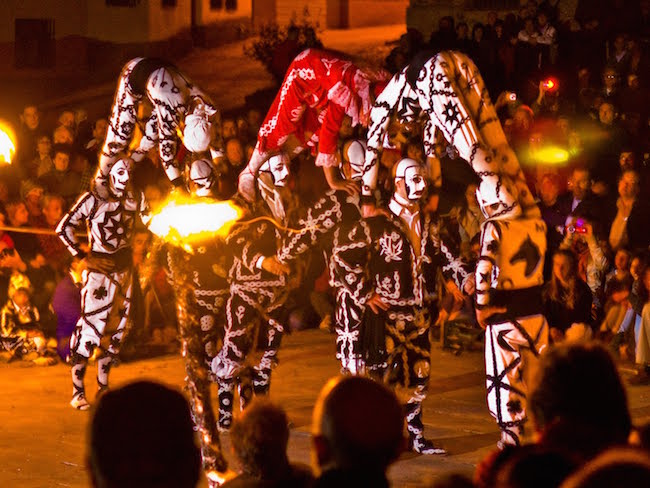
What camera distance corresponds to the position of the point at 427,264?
986 centimetres

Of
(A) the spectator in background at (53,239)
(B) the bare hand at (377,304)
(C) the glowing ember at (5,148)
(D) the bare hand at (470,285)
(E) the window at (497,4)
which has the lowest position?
(A) the spectator in background at (53,239)

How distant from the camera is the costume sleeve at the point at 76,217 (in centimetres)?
980

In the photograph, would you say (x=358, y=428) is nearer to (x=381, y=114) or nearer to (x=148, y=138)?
(x=381, y=114)

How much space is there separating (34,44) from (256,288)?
15153mm

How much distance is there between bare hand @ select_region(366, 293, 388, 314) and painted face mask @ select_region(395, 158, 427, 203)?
2.53 ft

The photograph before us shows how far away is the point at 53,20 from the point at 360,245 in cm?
1593

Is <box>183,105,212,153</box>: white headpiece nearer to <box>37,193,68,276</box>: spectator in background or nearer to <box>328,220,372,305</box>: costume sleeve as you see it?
<box>328,220,372,305</box>: costume sleeve

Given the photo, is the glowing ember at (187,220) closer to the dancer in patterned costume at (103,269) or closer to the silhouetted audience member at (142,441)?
the dancer in patterned costume at (103,269)

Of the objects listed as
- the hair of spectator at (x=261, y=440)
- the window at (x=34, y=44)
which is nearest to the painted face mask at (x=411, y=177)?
the hair of spectator at (x=261, y=440)

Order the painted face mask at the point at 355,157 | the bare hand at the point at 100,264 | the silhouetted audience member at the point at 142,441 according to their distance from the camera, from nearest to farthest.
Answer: the silhouetted audience member at the point at 142,441
the painted face mask at the point at 355,157
the bare hand at the point at 100,264

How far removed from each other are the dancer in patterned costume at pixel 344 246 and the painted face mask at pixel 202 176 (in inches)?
29.8

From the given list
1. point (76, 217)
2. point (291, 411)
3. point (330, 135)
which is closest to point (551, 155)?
point (330, 135)

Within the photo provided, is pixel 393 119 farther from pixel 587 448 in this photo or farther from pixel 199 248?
pixel 587 448

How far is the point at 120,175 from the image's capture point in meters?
9.59
